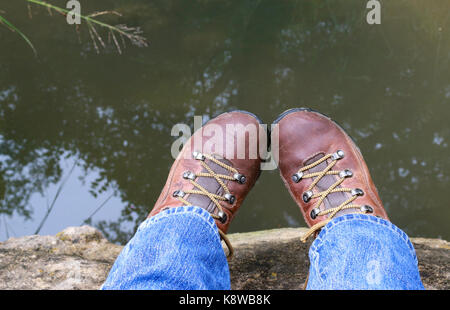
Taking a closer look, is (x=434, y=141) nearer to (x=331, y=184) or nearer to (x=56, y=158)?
(x=331, y=184)

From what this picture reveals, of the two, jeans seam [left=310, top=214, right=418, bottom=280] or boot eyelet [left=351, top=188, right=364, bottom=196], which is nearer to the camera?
jeans seam [left=310, top=214, right=418, bottom=280]

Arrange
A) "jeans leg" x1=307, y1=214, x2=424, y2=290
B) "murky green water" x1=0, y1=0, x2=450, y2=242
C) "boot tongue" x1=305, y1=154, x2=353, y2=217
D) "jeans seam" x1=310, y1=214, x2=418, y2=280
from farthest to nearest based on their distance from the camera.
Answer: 1. "murky green water" x1=0, y1=0, x2=450, y2=242
2. "boot tongue" x1=305, y1=154, x2=353, y2=217
3. "jeans seam" x1=310, y1=214, x2=418, y2=280
4. "jeans leg" x1=307, y1=214, x2=424, y2=290

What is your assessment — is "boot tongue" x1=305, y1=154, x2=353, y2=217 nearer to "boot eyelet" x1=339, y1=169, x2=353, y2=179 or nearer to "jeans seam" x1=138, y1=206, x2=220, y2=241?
"boot eyelet" x1=339, y1=169, x2=353, y2=179

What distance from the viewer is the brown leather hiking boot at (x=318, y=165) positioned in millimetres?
1334

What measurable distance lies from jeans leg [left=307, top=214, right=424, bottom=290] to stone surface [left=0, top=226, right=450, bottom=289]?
0.90ft

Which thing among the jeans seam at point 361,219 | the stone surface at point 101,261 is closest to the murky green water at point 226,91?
the stone surface at point 101,261

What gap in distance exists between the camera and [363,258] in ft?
2.98

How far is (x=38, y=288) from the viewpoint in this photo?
→ 1.21 meters

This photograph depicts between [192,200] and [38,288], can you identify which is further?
[192,200]

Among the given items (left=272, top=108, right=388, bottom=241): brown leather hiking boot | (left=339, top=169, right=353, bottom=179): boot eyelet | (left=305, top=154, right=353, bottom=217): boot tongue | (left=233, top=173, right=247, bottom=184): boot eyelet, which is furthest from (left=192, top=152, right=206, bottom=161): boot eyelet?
(left=339, top=169, right=353, bottom=179): boot eyelet

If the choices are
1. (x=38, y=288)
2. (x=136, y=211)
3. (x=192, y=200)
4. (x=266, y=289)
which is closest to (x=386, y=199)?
(x=266, y=289)

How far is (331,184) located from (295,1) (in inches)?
66.9

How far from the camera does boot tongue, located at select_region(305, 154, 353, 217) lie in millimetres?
1314

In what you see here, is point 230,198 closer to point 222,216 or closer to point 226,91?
A: point 222,216
